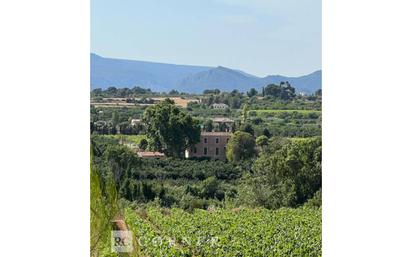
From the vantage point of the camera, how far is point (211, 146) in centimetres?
756

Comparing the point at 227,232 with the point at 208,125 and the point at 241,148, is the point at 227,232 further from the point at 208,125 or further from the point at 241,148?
the point at 208,125

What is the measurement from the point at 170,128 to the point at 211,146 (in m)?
0.38

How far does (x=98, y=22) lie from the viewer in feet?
24.4

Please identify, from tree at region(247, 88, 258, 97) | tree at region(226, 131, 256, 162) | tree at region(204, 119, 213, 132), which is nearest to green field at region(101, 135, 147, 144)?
tree at region(204, 119, 213, 132)

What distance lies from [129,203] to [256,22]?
6.05ft
